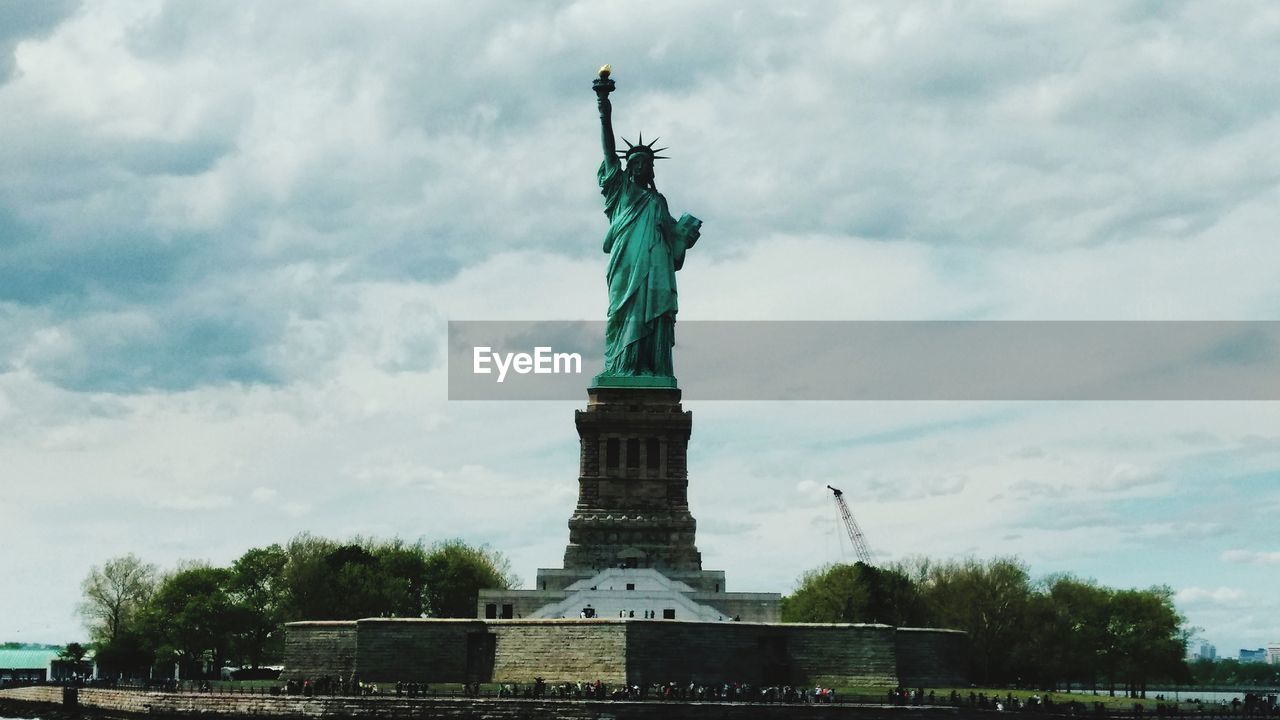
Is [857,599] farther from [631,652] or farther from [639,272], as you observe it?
[631,652]

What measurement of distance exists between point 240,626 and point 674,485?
2971 centimetres

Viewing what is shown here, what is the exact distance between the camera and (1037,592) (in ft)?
335

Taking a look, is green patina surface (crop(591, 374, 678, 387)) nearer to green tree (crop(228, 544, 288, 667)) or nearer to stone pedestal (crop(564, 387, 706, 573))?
stone pedestal (crop(564, 387, 706, 573))

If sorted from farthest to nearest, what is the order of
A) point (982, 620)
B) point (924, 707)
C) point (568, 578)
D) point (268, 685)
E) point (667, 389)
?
point (982, 620) → point (667, 389) → point (568, 578) → point (268, 685) → point (924, 707)

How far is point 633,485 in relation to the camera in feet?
286

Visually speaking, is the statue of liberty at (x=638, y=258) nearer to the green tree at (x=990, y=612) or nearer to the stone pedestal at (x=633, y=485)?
the stone pedestal at (x=633, y=485)

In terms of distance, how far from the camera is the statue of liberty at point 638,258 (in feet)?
300

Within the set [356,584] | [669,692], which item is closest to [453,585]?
[356,584]

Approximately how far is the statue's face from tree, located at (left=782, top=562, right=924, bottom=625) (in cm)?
2758

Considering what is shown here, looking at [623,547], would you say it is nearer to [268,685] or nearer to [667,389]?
[667,389]

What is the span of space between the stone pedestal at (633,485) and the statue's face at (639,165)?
12.8 metres

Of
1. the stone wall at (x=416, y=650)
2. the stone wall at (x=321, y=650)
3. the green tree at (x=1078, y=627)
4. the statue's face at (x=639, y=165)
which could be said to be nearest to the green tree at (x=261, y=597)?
the stone wall at (x=321, y=650)

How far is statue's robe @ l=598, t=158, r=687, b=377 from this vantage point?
91.5 meters

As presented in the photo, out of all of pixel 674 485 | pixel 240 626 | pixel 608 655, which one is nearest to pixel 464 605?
pixel 240 626
